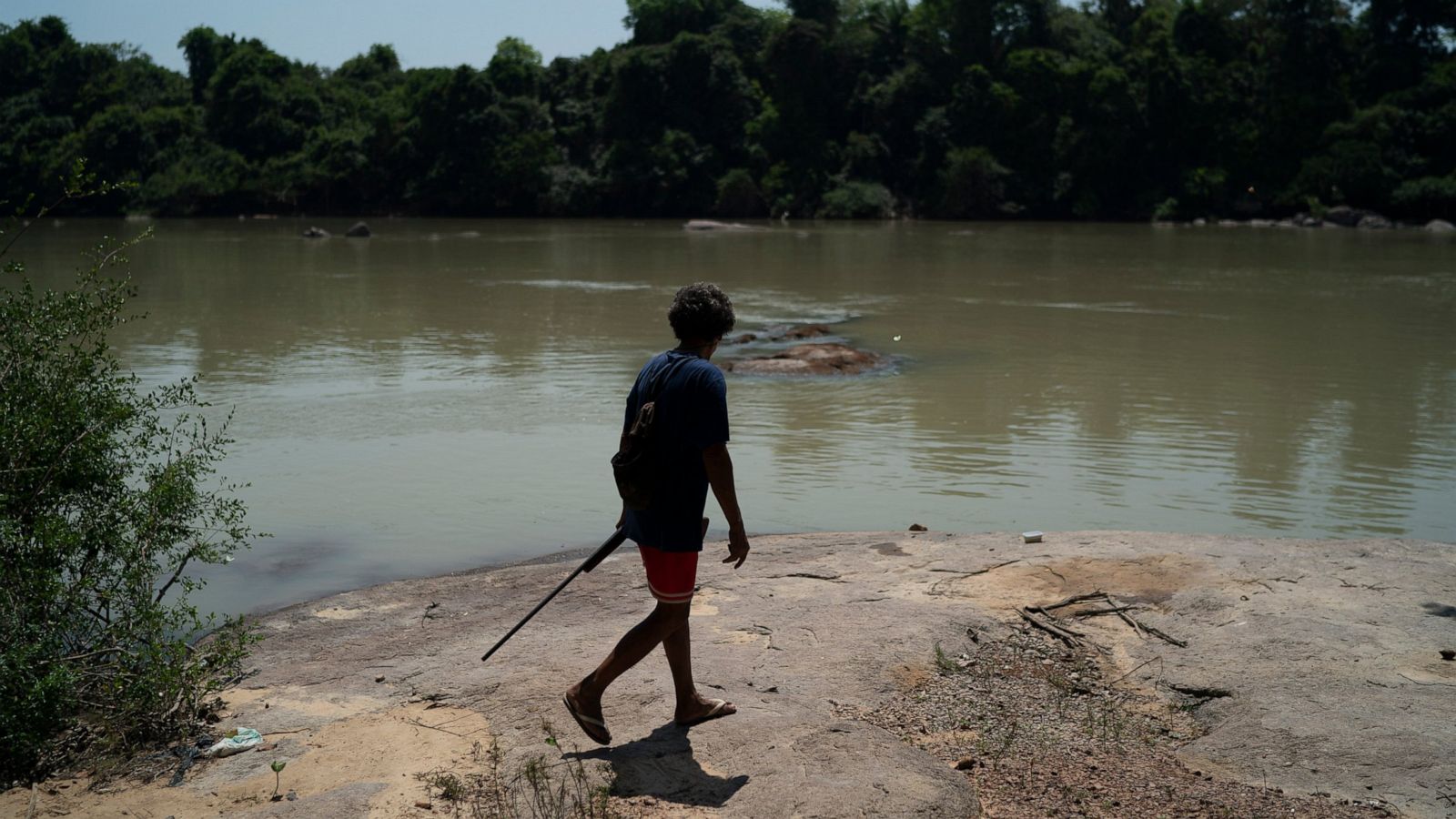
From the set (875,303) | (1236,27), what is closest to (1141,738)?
(875,303)

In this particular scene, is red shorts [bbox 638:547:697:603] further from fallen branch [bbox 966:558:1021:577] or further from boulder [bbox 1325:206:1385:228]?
boulder [bbox 1325:206:1385:228]

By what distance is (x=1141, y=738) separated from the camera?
3895 millimetres

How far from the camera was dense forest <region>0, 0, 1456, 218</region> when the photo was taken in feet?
163

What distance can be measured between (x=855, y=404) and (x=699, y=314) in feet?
23.1

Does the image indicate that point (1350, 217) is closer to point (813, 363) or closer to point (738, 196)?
point (738, 196)

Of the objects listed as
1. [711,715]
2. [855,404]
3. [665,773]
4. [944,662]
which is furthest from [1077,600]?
[855,404]

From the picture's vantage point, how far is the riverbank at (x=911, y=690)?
→ 11.5 feet

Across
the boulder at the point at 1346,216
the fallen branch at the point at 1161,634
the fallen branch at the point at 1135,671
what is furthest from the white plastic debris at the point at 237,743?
the boulder at the point at 1346,216

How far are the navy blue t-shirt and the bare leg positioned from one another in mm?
218

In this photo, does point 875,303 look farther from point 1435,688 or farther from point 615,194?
point 615,194

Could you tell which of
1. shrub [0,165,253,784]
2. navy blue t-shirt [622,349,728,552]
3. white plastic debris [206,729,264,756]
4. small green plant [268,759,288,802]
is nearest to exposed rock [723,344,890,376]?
shrub [0,165,253,784]

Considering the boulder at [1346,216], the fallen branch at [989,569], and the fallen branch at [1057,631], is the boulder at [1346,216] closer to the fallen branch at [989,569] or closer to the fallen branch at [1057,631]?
the fallen branch at [989,569]

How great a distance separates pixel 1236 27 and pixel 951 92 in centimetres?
1276

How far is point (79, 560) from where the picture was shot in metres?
4.38
